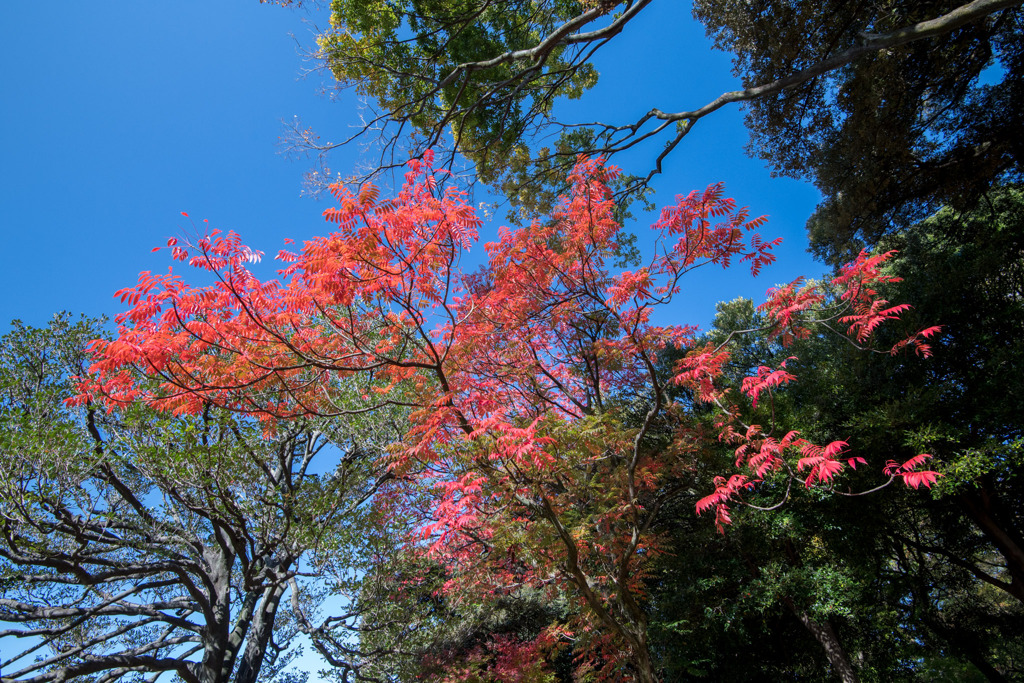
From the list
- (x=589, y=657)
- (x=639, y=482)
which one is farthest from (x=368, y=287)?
(x=589, y=657)

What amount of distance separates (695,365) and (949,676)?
37.6 ft

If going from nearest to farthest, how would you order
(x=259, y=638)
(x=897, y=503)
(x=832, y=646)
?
(x=832, y=646) → (x=897, y=503) → (x=259, y=638)

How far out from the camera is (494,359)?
19.9 ft

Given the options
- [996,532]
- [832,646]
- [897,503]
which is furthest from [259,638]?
[996,532]

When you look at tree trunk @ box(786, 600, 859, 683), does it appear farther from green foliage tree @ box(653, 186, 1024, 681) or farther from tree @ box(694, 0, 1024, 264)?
tree @ box(694, 0, 1024, 264)

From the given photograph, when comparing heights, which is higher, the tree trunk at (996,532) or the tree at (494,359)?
the tree at (494,359)

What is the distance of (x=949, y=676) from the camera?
10.3m

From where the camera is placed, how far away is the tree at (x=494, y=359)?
367cm

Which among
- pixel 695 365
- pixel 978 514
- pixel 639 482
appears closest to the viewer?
pixel 695 365

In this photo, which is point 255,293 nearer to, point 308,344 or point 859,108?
point 308,344

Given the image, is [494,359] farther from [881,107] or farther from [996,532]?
[996,532]

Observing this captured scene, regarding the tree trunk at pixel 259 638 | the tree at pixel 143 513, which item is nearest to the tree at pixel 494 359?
the tree at pixel 143 513

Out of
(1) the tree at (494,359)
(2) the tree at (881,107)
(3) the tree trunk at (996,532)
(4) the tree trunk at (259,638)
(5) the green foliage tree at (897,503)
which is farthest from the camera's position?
(4) the tree trunk at (259,638)

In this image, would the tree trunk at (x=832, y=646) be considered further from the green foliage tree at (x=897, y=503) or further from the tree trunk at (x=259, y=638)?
the tree trunk at (x=259, y=638)
